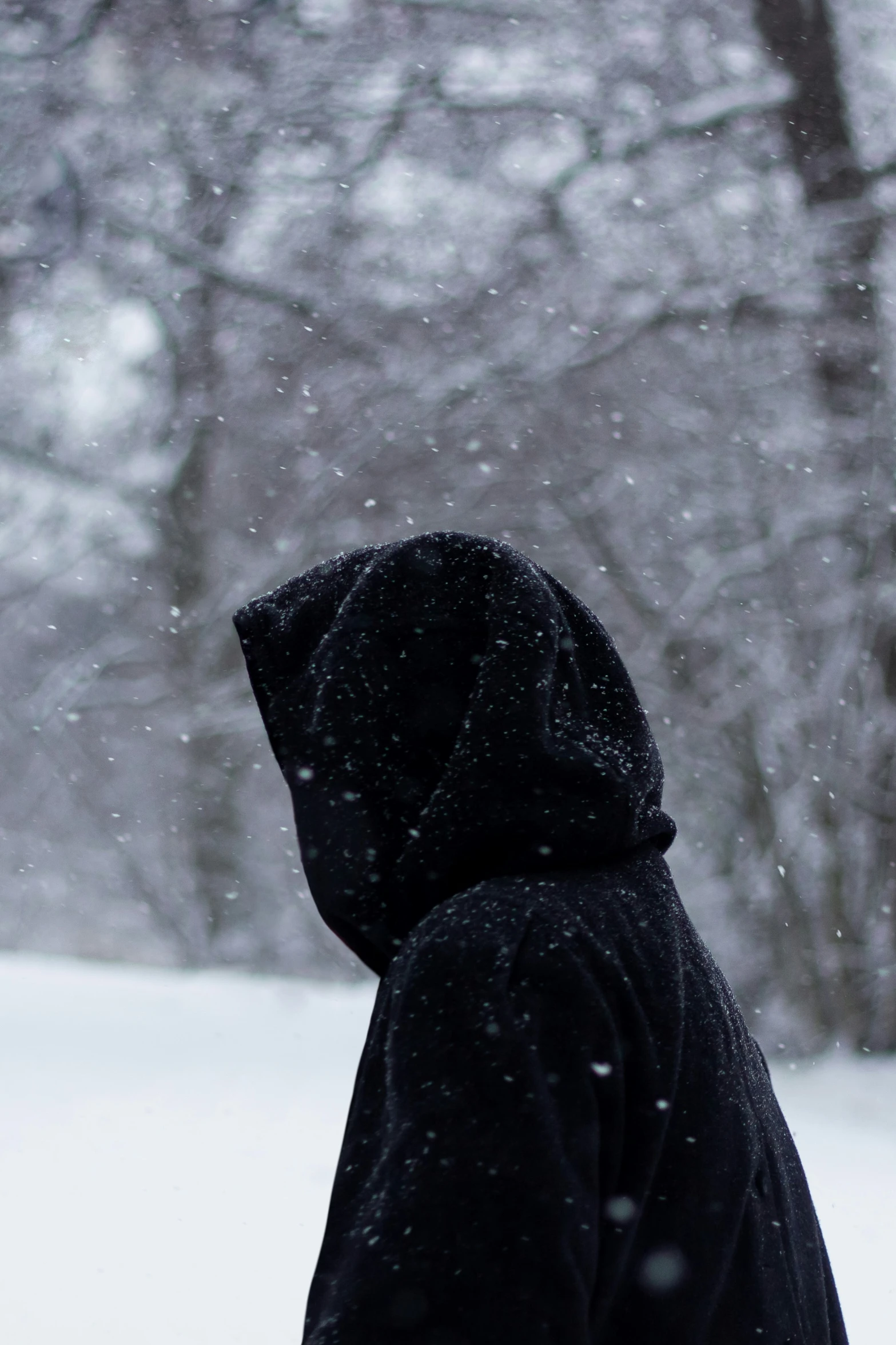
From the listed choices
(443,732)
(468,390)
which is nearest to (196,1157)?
(443,732)

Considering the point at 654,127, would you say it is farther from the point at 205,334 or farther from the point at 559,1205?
the point at 559,1205

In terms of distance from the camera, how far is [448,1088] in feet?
2.47

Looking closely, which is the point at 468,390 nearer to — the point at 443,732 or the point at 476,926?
the point at 443,732

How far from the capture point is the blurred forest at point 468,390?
524 cm

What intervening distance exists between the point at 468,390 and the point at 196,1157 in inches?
165

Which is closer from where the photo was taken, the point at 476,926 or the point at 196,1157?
the point at 476,926

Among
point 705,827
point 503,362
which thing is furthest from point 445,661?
point 503,362

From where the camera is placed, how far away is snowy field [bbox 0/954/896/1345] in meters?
2.71

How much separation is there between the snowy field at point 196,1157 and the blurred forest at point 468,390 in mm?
1119

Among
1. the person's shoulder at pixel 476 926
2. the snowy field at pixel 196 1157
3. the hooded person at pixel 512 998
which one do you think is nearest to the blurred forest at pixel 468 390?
the snowy field at pixel 196 1157

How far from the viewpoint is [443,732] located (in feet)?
3.18

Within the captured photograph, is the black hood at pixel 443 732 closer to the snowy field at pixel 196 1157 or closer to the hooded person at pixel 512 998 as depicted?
the hooded person at pixel 512 998

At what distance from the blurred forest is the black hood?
14.3 ft

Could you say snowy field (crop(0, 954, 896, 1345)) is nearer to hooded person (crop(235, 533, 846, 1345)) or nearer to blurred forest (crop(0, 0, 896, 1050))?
blurred forest (crop(0, 0, 896, 1050))
